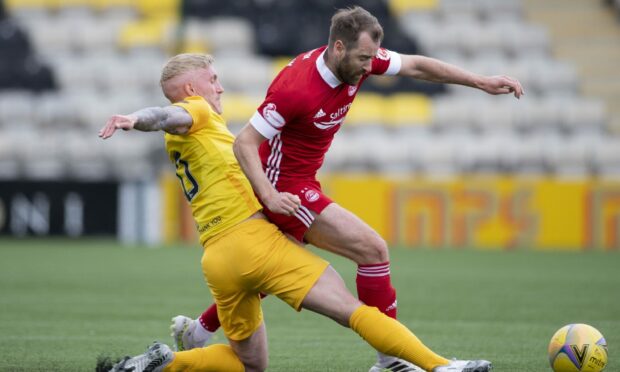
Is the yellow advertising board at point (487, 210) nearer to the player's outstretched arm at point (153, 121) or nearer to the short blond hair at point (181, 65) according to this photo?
the short blond hair at point (181, 65)

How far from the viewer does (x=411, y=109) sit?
19.9 m

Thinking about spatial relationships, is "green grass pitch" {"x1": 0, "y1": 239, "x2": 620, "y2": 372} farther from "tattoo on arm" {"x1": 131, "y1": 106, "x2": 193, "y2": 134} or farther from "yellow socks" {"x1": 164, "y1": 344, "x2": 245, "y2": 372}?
"tattoo on arm" {"x1": 131, "y1": 106, "x2": 193, "y2": 134}

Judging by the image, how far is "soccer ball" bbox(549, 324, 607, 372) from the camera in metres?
5.66

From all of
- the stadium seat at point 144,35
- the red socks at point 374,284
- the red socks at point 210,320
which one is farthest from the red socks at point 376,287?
the stadium seat at point 144,35

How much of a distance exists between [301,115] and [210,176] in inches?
22.3

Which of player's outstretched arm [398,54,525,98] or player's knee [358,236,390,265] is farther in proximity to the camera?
player's outstretched arm [398,54,525,98]

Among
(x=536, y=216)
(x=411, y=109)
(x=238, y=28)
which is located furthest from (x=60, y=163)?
(x=536, y=216)

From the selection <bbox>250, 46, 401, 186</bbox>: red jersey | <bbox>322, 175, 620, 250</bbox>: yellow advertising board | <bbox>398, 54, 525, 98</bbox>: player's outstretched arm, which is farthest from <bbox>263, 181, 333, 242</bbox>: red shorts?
<bbox>322, 175, 620, 250</bbox>: yellow advertising board

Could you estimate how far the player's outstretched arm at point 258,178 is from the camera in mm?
5148

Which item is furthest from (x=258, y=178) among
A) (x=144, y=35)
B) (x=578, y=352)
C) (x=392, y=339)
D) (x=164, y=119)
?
(x=144, y=35)

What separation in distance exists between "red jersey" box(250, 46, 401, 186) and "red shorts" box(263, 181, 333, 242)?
110 mm

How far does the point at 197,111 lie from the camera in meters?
5.41

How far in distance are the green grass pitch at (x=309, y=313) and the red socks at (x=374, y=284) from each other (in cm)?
85

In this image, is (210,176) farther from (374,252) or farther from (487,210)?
(487,210)
